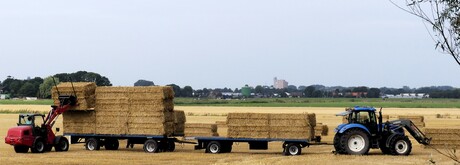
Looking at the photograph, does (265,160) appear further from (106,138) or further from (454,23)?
(454,23)

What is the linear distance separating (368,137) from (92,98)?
11224mm

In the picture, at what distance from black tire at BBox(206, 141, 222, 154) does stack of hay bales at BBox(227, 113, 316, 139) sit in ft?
2.21

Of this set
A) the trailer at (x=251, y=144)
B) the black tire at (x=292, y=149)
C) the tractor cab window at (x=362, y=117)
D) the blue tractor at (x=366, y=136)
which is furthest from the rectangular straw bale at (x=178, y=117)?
the tractor cab window at (x=362, y=117)

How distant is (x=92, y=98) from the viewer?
33.2m

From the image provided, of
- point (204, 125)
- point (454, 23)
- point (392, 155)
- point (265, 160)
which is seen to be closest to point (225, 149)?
point (204, 125)

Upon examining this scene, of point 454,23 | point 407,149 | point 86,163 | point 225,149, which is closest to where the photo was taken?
point 454,23

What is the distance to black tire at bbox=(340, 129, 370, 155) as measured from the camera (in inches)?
1153

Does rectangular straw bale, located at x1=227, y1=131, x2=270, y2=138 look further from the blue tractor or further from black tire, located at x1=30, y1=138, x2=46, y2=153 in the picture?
black tire, located at x1=30, y1=138, x2=46, y2=153

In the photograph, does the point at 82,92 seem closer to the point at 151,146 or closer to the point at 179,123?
the point at 151,146

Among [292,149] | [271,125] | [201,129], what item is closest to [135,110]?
[201,129]

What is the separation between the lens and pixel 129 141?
3331cm

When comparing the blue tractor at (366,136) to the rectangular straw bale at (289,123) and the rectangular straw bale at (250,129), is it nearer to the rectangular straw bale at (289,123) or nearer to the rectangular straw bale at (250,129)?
the rectangular straw bale at (289,123)

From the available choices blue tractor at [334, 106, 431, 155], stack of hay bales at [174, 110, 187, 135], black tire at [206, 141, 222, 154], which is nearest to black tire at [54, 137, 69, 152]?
stack of hay bales at [174, 110, 187, 135]

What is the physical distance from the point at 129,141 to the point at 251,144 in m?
5.31
